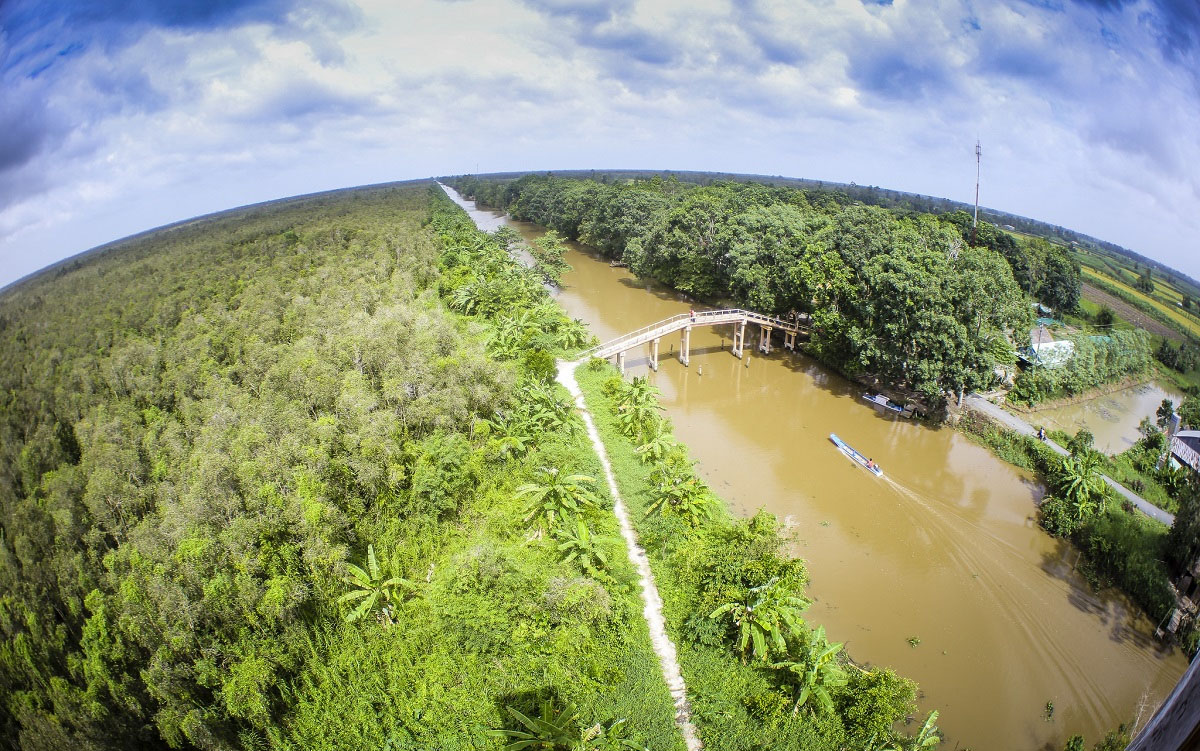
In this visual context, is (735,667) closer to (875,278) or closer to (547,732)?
(547,732)

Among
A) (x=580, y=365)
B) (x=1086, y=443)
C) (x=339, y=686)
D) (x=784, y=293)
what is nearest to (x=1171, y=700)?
(x=339, y=686)

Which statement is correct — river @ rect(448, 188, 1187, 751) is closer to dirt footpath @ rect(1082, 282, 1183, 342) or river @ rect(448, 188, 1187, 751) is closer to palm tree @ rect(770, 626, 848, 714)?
palm tree @ rect(770, 626, 848, 714)

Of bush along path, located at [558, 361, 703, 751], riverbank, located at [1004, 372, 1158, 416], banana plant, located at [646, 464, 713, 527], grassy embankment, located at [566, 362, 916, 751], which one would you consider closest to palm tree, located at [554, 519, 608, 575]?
bush along path, located at [558, 361, 703, 751]

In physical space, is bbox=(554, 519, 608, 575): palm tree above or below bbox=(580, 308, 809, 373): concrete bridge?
below

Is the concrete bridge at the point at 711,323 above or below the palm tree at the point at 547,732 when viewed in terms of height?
above

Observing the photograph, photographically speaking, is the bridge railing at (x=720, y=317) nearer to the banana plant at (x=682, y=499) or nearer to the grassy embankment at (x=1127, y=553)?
the banana plant at (x=682, y=499)

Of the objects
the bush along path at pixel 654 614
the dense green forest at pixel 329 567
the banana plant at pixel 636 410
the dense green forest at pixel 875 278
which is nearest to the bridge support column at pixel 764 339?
the dense green forest at pixel 875 278

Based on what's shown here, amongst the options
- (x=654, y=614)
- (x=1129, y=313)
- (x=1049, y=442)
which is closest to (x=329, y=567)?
(x=654, y=614)
